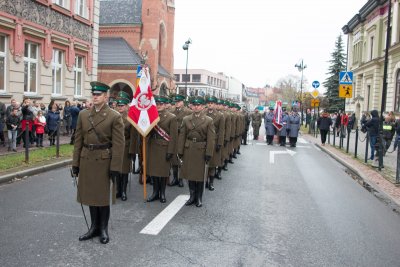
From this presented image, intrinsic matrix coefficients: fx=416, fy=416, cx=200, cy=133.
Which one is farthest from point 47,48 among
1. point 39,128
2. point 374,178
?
point 374,178

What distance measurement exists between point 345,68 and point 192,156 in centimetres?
5214

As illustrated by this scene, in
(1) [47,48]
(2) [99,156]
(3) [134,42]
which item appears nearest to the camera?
(2) [99,156]

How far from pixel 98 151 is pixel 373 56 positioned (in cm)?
4026

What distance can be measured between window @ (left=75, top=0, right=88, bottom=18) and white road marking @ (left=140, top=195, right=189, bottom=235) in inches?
668

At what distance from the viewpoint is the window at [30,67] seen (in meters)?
18.2

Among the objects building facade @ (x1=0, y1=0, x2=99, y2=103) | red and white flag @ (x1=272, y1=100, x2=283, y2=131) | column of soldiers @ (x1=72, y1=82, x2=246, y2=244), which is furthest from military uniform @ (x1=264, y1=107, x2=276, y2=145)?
column of soldiers @ (x1=72, y1=82, x2=246, y2=244)

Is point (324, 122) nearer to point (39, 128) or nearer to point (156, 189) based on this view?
point (39, 128)

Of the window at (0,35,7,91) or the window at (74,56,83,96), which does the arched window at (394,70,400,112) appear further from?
the window at (0,35,7,91)

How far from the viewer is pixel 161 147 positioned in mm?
8156

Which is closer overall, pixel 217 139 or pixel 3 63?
pixel 217 139

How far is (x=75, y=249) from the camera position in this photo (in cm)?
534

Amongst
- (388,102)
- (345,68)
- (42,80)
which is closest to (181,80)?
(345,68)

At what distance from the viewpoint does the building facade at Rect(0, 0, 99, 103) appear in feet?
54.5

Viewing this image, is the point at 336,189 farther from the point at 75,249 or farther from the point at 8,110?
the point at 8,110
